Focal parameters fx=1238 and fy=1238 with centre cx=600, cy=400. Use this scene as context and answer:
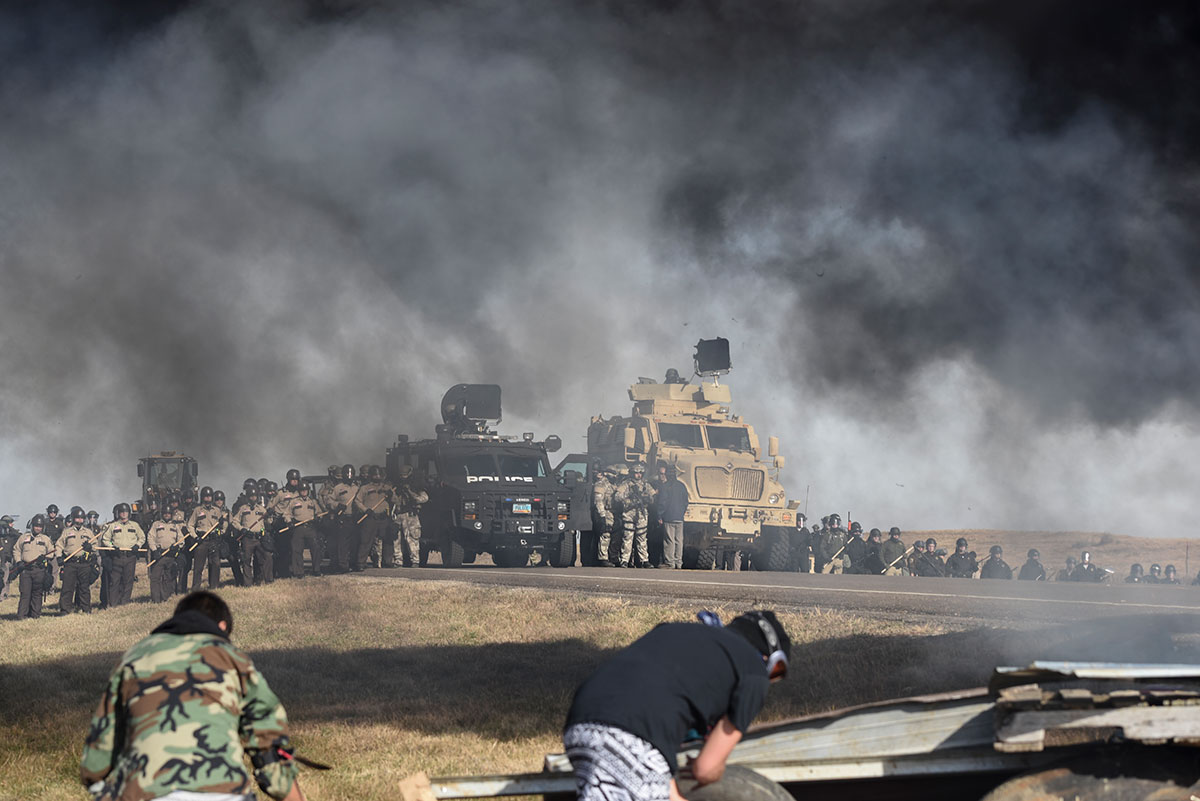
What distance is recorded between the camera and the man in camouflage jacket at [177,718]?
3662 millimetres

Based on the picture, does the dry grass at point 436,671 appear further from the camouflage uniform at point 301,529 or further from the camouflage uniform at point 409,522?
the camouflage uniform at point 409,522

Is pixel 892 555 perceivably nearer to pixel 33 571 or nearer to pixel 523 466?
pixel 523 466

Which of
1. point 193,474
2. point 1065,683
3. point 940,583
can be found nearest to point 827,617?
point 940,583

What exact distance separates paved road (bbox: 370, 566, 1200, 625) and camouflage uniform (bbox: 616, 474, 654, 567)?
2.76 metres

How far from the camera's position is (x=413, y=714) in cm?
959

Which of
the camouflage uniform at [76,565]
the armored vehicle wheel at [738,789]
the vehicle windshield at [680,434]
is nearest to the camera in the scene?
the armored vehicle wheel at [738,789]

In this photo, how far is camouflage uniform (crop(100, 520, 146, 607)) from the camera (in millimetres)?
19719

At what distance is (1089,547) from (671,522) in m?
24.8

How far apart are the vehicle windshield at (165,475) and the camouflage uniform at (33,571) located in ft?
56.1

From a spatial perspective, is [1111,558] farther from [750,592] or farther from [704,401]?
[750,592]

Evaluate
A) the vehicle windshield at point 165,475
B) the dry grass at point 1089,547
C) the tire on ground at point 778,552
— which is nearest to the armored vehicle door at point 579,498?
the tire on ground at point 778,552

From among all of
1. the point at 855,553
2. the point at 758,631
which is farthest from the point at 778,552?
the point at 758,631

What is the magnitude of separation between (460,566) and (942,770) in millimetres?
20903

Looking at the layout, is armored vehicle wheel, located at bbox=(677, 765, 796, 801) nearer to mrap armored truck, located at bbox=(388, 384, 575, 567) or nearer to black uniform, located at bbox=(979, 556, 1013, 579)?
black uniform, located at bbox=(979, 556, 1013, 579)
